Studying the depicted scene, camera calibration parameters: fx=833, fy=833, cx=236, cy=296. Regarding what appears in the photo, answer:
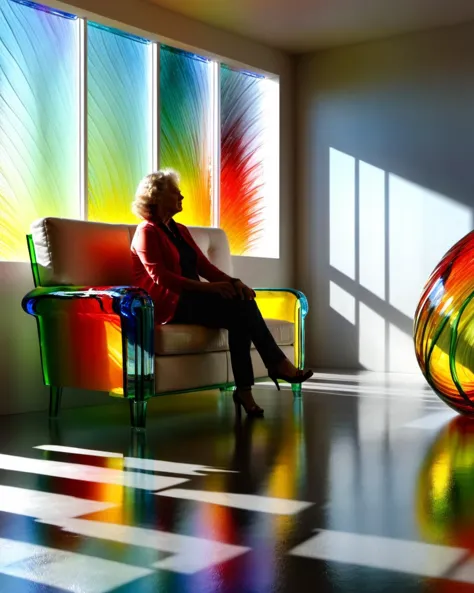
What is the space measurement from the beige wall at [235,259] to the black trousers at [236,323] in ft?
2.85

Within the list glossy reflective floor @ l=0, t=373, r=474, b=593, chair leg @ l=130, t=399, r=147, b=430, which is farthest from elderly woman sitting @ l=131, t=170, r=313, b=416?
chair leg @ l=130, t=399, r=147, b=430

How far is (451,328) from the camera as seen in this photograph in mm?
3488

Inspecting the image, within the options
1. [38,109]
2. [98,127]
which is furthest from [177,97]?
[38,109]

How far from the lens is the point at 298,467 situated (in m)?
2.76

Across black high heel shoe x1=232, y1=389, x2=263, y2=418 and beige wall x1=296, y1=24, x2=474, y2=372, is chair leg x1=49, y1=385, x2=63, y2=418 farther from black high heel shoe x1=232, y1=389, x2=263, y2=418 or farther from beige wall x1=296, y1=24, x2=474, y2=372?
beige wall x1=296, y1=24, x2=474, y2=372

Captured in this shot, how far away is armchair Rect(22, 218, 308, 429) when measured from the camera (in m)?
3.54

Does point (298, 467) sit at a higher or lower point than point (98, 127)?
lower

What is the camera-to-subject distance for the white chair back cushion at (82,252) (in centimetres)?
393

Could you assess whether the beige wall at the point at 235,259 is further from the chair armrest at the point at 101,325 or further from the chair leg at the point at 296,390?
the chair leg at the point at 296,390

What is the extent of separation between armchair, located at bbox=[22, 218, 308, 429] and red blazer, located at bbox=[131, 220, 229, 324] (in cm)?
17

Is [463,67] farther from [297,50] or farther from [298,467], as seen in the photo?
[298,467]

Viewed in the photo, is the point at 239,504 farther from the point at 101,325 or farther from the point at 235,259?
the point at 235,259

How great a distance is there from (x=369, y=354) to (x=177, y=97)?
2.34 m

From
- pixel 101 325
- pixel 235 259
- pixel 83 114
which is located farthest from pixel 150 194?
pixel 235 259
